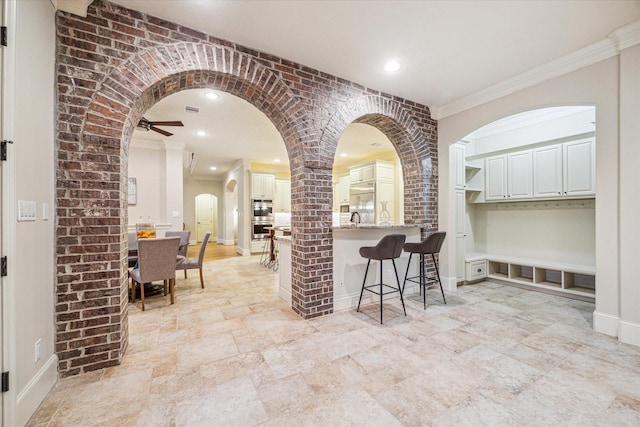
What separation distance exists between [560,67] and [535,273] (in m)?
2.98

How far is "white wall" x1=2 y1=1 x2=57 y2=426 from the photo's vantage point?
54.6 inches

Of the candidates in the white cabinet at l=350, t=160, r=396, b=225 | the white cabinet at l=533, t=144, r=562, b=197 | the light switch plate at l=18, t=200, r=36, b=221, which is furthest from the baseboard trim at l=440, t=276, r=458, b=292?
the light switch plate at l=18, t=200, r=36, b=221

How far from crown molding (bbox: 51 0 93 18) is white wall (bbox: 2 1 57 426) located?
0.08 m

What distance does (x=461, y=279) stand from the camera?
4.40 meters

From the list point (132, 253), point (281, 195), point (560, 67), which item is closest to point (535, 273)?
point (560, 67)

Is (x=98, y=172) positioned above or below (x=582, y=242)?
above

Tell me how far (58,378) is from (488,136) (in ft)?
21.2

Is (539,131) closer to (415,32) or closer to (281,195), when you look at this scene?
(415,32)

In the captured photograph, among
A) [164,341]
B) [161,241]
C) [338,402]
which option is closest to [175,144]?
[161,241]

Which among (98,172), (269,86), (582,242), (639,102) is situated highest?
(269,86)

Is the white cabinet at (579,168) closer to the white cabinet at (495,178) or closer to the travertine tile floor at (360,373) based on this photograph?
the white cabinet at (495,178)

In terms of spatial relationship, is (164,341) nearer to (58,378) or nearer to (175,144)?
(58,378)

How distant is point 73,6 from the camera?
193 cm

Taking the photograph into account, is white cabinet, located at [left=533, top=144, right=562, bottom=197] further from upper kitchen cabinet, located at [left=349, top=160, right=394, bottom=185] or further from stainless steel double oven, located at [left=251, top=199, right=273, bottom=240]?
stainless steel double oven, located at [left=251, top=199, right=273, bottom=240]
